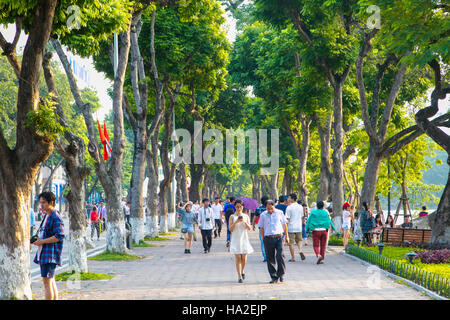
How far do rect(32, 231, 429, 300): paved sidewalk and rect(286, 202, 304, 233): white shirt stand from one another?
96cm

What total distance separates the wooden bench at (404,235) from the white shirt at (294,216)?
17.6 ft

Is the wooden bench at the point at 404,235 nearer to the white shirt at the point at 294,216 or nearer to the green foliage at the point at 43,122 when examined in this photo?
the white shirt at the point at 294,216

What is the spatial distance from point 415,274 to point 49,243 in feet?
21.7

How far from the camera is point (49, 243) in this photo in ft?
27.1

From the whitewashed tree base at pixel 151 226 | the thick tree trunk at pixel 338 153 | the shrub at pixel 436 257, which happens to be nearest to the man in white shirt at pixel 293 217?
the shrub at pixel 436 257

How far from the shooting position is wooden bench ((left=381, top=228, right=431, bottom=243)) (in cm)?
2053

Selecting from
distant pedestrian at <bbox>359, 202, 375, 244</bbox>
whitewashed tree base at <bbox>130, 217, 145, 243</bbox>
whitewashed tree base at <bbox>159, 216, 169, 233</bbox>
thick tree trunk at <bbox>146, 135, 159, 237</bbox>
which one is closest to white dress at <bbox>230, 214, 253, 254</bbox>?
distant pedestrian at <bbox>359, 202, 375, 244</bbox>

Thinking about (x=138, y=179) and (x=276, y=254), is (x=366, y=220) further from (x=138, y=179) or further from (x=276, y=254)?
(x=276, y=254)

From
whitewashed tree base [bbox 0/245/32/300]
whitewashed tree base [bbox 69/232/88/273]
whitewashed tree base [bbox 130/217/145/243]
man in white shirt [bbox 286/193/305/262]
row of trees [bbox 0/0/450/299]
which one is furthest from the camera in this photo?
whitewashed tree base [bbox 130/217/145/243]

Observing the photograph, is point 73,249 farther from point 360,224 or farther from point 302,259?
point 360,224

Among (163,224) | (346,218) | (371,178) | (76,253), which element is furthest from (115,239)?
(163,224)

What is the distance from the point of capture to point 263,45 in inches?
1312

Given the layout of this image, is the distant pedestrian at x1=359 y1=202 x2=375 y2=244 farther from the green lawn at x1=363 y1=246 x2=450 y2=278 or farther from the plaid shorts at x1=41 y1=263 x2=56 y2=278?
the plaid shorts at x1=41 y1=263 x2=56 y2=278

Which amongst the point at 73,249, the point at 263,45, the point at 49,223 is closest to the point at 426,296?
the point at 49,223
